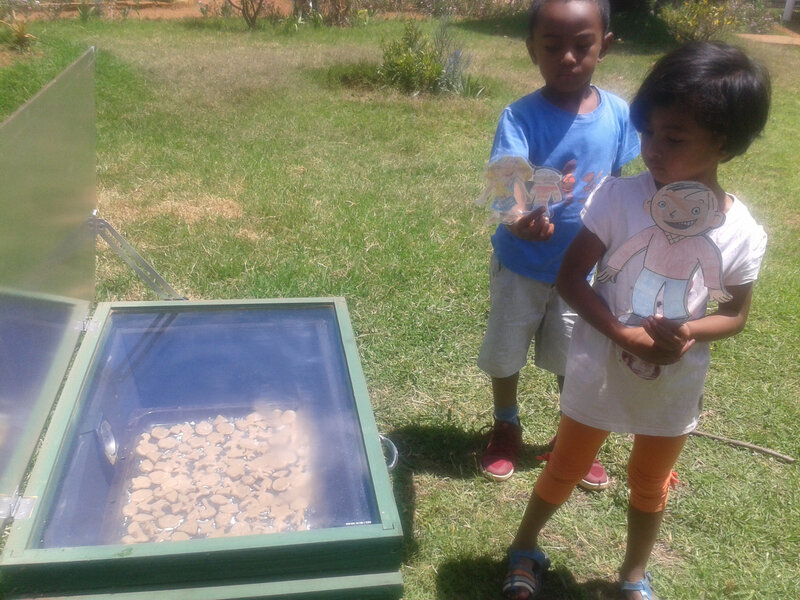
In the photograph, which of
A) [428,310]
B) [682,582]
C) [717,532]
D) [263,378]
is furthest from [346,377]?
[428,310]

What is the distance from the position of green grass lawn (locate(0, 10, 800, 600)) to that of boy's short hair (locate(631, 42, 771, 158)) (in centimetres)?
133

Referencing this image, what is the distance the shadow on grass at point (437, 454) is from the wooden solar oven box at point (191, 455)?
730mm

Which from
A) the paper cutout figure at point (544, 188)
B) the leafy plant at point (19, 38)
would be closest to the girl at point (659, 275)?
the paper cutout figure at point (544, 188)

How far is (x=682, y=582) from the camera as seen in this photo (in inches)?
82.4

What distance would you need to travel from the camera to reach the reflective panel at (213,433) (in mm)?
1424

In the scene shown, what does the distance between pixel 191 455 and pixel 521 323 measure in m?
1.02

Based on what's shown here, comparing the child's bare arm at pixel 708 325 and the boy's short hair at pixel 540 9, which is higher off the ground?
the boy's short hair at pixel 540 9

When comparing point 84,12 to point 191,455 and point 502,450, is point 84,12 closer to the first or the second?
point 502,450

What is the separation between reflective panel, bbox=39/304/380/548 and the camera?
142cm

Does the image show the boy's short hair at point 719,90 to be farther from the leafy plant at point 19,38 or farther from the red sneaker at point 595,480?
the leafy plant at point 19,38

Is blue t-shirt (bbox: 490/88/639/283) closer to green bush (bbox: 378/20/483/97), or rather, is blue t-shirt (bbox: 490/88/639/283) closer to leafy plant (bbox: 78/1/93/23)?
green bush (bbox: 378/20/483/97)

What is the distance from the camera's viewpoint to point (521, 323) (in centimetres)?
219

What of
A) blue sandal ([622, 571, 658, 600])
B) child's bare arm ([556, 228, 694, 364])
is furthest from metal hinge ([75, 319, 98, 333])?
blue sandal ([622, 571, 658, 600])

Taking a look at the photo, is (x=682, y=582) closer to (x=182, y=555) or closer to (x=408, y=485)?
(x=408, y=485)
